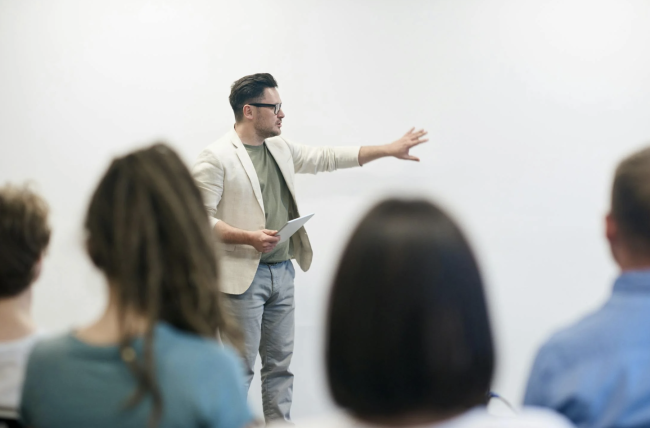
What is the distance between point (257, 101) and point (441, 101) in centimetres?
93

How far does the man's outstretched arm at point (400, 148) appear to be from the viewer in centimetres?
282

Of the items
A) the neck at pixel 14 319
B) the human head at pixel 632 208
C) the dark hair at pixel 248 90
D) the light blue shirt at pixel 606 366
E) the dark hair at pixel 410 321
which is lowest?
the neck at pixel 14 319

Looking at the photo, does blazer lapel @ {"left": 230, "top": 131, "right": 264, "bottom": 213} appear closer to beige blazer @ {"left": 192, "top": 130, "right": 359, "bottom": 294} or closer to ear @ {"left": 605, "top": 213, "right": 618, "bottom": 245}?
beige blazer @ {"left": 192, "top": 130, "right": 359, "bottom": 294}

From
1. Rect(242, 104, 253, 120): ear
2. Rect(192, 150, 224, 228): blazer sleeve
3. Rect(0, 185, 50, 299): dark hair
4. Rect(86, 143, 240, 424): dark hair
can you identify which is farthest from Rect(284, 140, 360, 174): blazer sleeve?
Rect(86, 143, 240, 424): dark hair

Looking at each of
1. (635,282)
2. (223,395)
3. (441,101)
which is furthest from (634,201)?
(441,101)

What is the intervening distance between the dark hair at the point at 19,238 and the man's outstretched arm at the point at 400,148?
1840 mm

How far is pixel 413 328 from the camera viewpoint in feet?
2.35

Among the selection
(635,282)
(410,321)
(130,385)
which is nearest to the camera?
(410,321)

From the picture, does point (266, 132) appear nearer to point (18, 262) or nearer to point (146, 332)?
point (18, 262)

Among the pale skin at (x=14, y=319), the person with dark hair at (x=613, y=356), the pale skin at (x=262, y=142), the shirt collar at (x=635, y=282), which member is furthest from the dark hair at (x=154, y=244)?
the pale skin at (x=262, y=142)

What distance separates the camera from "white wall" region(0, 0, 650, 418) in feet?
10.1

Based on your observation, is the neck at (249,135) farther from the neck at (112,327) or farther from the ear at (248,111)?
the neck at (112,327)

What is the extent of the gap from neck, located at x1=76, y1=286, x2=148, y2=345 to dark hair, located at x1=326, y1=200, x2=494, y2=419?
0.30 meters

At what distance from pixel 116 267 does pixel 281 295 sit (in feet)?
5.97
